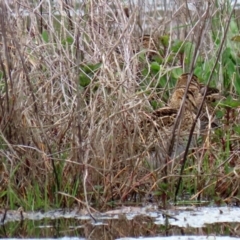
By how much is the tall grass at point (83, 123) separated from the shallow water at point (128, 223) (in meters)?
0.09

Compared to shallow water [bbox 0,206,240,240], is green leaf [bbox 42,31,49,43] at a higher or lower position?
higher

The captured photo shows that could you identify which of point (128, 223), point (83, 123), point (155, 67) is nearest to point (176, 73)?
point (155, 67)

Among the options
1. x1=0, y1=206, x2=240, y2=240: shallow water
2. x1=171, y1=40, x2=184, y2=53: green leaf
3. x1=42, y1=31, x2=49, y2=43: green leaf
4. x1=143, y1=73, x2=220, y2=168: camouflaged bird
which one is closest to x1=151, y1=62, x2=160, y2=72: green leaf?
x1=143, y1=73, x2=220, y2=168: camouflaged bird

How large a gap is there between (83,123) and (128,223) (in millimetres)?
704

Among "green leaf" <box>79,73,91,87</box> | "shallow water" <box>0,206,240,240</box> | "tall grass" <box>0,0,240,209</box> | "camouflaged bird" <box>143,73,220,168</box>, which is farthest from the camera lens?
"green leaf" <box>79,73,91,87</box>

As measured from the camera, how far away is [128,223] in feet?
15.8

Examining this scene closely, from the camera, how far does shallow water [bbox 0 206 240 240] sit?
4617 mm

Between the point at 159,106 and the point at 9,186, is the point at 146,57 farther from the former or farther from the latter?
the point at 9,186

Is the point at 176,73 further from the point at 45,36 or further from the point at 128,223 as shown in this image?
the point at 128,223

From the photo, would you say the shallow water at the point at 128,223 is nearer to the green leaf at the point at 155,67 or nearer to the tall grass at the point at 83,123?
the tall grass at the point at 83,123

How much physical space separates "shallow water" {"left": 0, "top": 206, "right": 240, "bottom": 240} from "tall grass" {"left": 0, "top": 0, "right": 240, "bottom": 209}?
91 millimetres

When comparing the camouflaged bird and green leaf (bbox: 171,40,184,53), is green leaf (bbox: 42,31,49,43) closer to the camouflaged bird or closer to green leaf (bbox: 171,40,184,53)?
the camouflaged bird

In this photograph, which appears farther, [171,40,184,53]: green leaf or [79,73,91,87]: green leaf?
[171,40,184,53]: green leaf

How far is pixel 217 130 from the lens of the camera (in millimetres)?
5980
